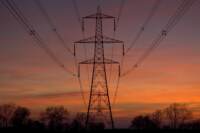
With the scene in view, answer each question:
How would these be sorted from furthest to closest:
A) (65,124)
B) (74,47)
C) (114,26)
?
1. (65,124)
2. (114,26)
3. (74,47)

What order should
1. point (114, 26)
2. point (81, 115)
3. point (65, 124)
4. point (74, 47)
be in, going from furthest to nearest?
1. point (81, 115)
2. point (65, 124)
3. point (114, 26)
4. point (74, 47)

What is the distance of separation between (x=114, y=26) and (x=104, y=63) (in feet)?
19.3

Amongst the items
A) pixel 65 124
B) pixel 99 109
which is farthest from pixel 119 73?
pixel 65 124

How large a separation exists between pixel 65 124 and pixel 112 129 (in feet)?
346

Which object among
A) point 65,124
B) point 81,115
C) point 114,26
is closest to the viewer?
point 114,26

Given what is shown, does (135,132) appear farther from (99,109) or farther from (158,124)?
(158,124)

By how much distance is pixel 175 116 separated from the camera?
611 feet

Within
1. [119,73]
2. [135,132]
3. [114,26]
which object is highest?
[114,26]

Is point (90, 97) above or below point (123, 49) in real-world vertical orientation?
below

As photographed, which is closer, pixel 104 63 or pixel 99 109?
pixel 104 63

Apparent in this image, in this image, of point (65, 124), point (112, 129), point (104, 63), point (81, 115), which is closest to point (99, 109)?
point (112, 129)

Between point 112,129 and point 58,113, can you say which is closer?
point 112,129

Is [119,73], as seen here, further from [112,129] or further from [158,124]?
[158,124]

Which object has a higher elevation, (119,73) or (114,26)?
(114,26)
